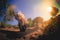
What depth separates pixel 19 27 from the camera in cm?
235

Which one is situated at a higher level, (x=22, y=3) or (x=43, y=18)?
(x=22, y=3)

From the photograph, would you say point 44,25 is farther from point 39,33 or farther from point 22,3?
point 22,3

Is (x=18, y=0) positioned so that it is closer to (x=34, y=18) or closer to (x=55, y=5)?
(x=34, y=18)

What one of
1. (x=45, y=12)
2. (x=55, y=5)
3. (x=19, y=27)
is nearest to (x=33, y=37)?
(x=19, y=27)

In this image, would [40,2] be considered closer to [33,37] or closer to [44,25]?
[44,25]

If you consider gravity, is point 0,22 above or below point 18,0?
below

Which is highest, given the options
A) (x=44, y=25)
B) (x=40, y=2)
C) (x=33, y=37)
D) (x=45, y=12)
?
(x=40, y=2)

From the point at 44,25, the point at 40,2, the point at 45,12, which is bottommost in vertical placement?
the point at 44,25

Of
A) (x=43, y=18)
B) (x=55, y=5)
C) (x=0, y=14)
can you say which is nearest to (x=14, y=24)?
(x=0, y=14)

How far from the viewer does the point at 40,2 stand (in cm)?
237

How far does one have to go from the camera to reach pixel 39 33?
230 centimetres

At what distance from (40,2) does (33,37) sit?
21.2 inches

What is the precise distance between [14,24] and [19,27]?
0.09 metres

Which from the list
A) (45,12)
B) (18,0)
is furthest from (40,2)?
(18,0)
